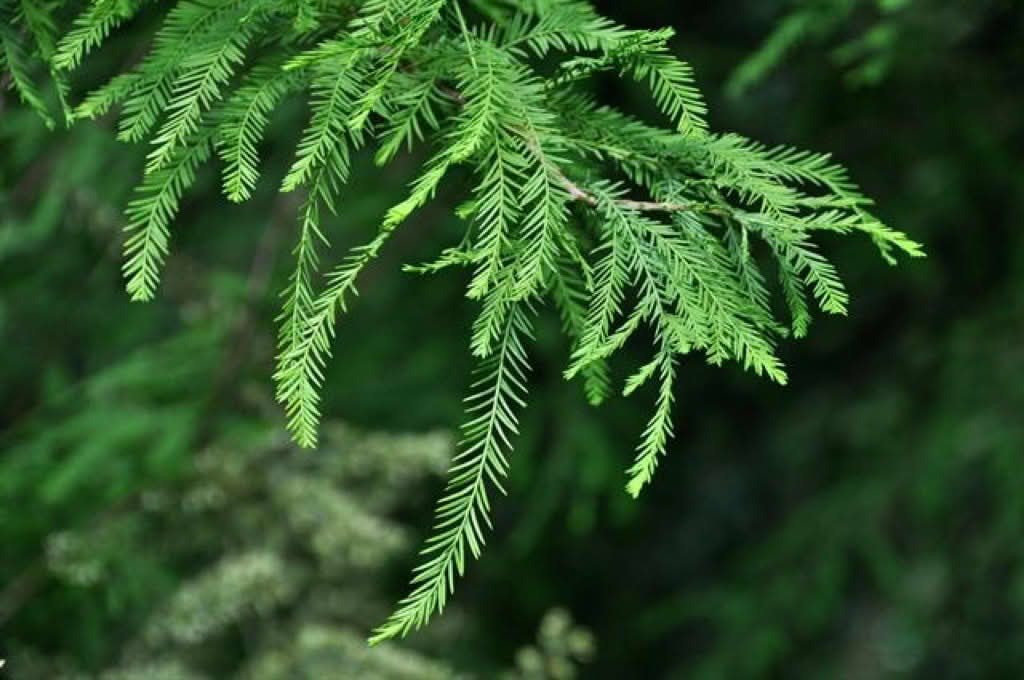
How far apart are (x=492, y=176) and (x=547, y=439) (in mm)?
3350

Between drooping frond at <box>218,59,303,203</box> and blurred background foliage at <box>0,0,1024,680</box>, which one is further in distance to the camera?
blurred background foliage at <box>0,0,1024,680</box>

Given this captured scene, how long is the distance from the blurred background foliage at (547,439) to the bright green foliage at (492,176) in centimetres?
81

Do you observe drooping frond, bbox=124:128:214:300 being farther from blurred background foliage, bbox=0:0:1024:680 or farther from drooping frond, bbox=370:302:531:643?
blurred background foliage, bbox=0:0:1024:680

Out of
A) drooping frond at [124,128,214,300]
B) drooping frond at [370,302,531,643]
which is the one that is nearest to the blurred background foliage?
drooping frond at [124,128,214,300]

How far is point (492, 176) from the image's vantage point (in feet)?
3.97

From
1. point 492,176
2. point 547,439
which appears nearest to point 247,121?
point 492,176

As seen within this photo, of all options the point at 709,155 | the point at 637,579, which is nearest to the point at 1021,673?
the point at 637,579

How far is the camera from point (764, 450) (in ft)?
16.3

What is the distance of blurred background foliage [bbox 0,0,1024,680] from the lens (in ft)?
8.47

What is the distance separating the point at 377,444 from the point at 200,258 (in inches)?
55.4

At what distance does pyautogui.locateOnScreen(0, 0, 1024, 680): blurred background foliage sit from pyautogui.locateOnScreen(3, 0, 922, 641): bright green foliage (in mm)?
812

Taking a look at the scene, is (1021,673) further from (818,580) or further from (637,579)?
(637,579)

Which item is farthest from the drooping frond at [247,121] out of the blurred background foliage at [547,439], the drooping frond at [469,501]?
the blurred background foliage at [547,439]

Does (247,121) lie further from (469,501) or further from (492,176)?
(469,501)
